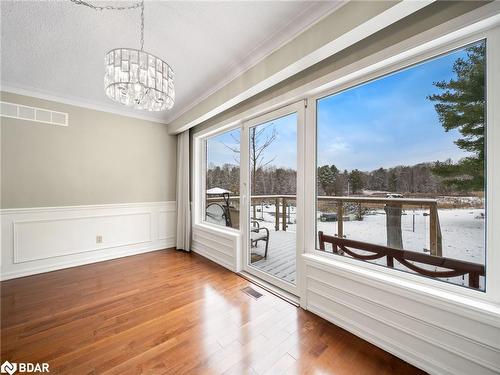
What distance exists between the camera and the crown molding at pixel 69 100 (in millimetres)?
2783

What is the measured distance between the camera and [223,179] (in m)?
3.55

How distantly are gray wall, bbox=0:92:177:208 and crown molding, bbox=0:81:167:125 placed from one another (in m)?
0.06

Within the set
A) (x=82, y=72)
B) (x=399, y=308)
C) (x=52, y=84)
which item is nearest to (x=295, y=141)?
(x=399, y=308)

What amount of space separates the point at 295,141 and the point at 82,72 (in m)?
2.66

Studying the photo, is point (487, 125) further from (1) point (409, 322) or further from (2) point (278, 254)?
(2) point (278, 254)

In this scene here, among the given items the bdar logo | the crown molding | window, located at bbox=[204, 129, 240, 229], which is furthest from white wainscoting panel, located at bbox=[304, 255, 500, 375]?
the crown molding

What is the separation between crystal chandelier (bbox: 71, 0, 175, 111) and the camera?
4.88 ft

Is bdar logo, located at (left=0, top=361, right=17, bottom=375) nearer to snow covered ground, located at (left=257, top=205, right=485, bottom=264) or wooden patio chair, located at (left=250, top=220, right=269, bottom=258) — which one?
wooden patio chair, located at (left=250, top=220, right=269, bottom=258)

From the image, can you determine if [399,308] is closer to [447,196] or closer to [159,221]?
[447,196]

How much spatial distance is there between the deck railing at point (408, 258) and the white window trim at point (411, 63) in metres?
0.07

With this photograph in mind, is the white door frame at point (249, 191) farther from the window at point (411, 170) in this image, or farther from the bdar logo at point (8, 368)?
the bdar logo at point (8, 368)

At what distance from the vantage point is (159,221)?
4129mm

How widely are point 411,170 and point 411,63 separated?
0.79m

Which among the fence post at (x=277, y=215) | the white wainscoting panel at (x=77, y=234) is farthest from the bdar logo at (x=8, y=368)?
the fence post at (x=277, y=215)
